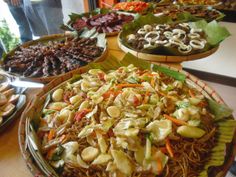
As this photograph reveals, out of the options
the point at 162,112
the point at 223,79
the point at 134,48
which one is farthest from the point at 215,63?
the point at 162,112

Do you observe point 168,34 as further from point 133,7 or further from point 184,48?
point 133,7

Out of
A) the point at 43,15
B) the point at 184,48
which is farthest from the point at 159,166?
the point at 43,15

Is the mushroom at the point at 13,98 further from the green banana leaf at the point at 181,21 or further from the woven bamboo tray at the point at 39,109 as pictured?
the green banana leaf at the point at 181,21

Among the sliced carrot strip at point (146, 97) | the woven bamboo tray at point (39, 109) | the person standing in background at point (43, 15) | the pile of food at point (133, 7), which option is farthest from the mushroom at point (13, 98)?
the person standing in background at point (43, 15)

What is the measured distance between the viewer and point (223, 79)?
3391 mm

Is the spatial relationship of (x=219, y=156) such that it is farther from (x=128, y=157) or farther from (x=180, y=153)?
(x=128, y=157)

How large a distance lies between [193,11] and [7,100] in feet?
6.93

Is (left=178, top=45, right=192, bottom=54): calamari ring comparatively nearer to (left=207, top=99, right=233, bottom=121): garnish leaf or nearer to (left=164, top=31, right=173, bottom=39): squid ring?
(left=164, top=31, right=173, bottom=39): squid ring

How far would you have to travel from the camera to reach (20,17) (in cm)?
397

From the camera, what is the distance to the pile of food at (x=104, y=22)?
211cm

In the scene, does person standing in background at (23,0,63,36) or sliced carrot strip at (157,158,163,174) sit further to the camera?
person standing in background at (23,0,63,36)

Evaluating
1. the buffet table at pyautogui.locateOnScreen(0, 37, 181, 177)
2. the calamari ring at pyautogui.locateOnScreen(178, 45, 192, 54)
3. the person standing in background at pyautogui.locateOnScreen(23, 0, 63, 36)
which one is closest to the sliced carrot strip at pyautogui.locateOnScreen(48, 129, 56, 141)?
the buffet table at pyautogui.locateOnScreen(0, 37, 181, 177)

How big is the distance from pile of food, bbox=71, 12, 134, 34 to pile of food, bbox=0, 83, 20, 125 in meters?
1.03

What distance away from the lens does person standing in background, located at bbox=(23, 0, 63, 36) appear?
151 inches
